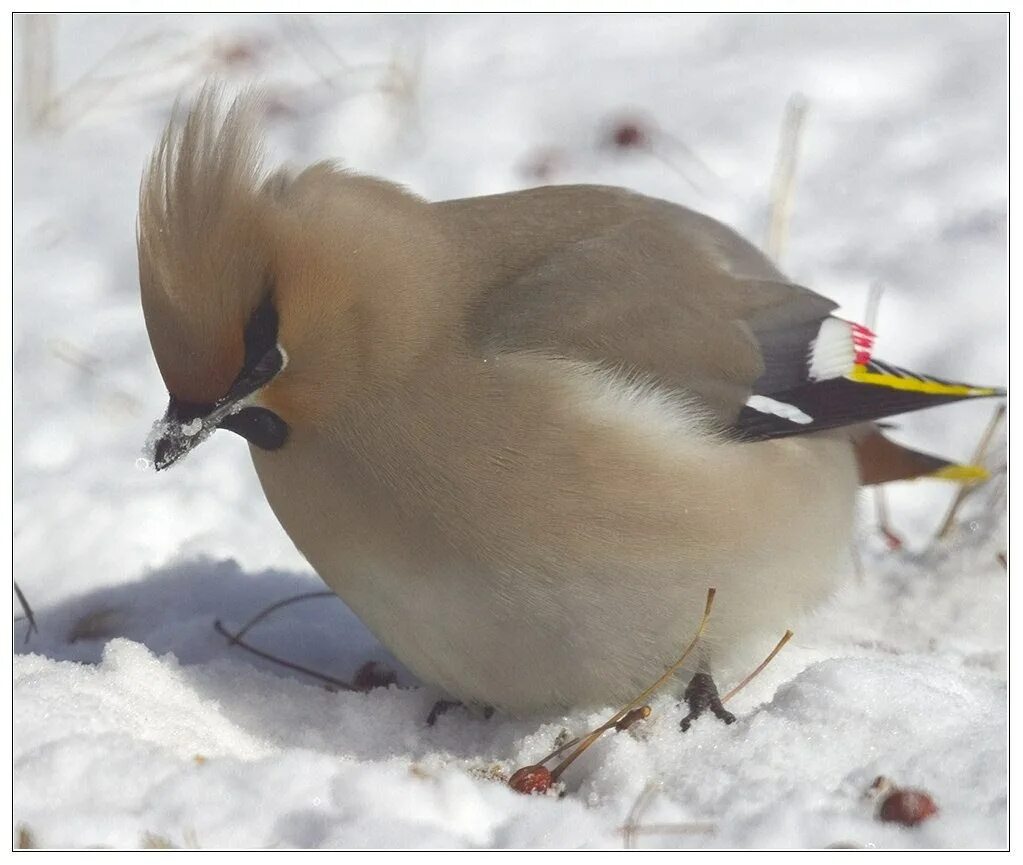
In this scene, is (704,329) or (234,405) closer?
(234,405)

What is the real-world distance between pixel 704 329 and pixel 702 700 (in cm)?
90

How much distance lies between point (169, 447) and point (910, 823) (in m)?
1.81

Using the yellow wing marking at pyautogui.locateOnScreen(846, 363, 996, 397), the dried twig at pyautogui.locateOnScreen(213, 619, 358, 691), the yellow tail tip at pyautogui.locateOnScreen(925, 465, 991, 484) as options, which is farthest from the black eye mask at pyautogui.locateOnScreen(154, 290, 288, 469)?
the yellow tail tip at pyautogui.locateOnScreen(925, 465, 991, 484)

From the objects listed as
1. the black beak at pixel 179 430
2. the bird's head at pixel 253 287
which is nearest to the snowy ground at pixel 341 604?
the black beak at pixel 179 430

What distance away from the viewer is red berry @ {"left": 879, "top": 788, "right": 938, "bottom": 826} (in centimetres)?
292

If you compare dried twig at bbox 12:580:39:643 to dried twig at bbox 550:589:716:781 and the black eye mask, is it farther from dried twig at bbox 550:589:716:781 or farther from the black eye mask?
dried twig at bbox 550:589:716:781

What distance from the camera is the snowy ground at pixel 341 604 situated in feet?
9.54

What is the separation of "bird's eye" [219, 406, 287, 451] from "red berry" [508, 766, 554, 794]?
3.18 ft

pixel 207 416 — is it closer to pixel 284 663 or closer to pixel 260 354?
pixel 260 354

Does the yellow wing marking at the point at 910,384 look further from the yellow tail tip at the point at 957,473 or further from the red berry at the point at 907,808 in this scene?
the red berry at the point at 907,808

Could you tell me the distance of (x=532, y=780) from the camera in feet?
10.4

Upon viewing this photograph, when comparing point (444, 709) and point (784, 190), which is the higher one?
point (784, 190)

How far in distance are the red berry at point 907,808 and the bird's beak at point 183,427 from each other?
1658mm

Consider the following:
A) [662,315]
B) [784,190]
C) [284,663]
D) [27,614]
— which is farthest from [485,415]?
[784,190]
